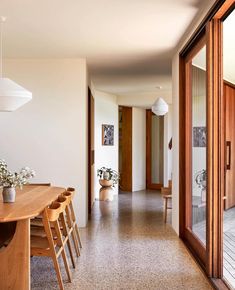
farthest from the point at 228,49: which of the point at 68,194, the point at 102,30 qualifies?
the point at 68,194

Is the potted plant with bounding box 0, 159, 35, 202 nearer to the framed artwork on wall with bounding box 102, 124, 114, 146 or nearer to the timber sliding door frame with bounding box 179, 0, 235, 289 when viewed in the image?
the timber sliding door frame with bounding box 179, 0, 235, 289

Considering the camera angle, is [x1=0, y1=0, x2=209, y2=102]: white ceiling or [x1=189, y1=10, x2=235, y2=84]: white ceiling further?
[x1=189, y1=10, x2=235, y2=84]: white ceiling

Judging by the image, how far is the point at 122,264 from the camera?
4062 mm

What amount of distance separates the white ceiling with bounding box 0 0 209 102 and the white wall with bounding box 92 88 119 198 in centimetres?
281

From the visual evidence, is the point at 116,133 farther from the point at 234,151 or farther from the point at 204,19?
the point at 204,19

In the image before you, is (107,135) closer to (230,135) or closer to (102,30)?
(230,135)

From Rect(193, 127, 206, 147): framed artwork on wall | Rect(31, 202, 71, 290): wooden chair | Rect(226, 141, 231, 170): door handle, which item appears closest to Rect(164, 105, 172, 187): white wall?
Rect(226, 141, 231, 170): door handle

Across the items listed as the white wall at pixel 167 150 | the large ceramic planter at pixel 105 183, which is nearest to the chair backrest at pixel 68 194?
the large ceramic planter at pixel 105 183

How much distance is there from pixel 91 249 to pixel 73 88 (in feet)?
8.56

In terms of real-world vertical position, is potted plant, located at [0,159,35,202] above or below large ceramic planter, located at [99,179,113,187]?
above

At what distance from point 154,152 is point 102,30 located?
7236 mm

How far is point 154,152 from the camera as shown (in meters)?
11.4

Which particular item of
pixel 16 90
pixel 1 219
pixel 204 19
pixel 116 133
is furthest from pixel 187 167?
pixel 116 133

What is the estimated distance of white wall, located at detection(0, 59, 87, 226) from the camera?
592cm
